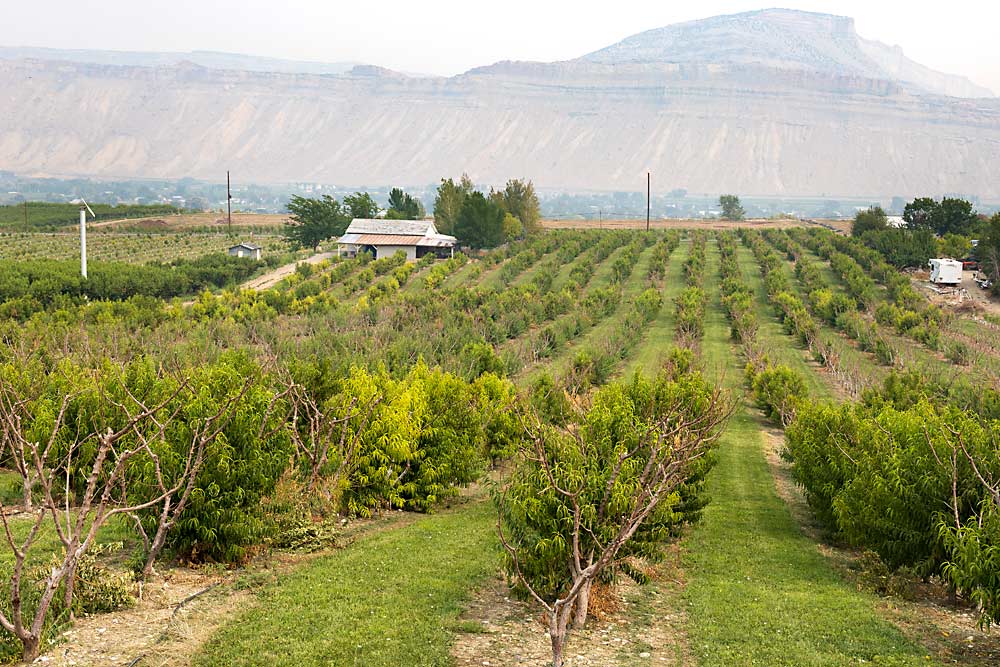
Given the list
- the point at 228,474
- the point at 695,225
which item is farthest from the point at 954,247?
the point at 228,474

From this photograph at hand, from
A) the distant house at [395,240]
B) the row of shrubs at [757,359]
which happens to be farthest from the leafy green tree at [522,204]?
the row of shrubs at [757,359]

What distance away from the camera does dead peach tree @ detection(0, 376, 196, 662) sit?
11.0 meters

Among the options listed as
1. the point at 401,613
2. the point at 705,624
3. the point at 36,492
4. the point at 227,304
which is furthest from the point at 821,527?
the point at 227,304

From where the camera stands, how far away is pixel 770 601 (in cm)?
1478

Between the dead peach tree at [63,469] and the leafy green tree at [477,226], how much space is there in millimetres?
63126

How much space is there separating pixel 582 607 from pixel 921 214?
84960mm

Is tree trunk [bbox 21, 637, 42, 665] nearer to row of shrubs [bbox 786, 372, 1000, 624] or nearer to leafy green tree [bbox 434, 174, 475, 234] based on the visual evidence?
row of shrubs [bbox 786, 372, 1000, 624]

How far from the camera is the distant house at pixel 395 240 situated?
81875 mm

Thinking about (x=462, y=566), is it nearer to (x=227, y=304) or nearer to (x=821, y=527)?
(x=821, y=527)

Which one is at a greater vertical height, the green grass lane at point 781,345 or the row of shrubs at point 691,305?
the row of shrubs at point 691,305

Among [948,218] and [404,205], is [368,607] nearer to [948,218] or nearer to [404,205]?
[948,218]

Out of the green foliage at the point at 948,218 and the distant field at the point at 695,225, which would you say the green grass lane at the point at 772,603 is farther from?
the distant field at the point at 695,225

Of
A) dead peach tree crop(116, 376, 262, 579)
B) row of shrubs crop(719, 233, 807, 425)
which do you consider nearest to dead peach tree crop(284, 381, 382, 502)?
dead peach tree crop(116, 376, 262, 579)

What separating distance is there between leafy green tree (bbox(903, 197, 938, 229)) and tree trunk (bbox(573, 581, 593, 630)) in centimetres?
8142
